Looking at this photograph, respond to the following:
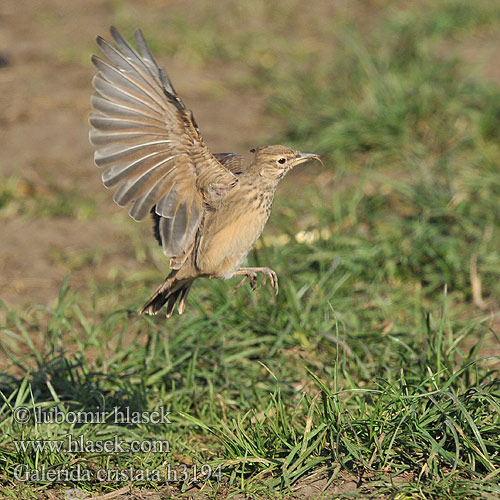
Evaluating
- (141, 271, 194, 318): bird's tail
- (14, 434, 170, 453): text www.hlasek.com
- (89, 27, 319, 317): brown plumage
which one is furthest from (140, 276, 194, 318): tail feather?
(14, 434, 170, 453): text www.hlasek.com

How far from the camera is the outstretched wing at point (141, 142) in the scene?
12.3 ft

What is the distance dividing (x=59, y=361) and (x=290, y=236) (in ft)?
6.26

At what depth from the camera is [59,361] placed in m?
4.59

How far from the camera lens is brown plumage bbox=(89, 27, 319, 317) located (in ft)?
12.3

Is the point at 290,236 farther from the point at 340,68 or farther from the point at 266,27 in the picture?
the point at 266,27

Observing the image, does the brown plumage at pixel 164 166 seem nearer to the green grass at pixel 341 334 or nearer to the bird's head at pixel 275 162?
the bird's head at pixel 275 162

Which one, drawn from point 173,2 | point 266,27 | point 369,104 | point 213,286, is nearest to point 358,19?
point 266,27

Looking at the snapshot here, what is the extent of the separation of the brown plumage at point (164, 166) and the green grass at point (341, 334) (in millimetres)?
659

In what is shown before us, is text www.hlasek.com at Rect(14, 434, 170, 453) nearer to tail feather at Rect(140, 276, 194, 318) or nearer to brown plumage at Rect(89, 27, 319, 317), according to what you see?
tail feather at Rect(140, 276, 194, 318)

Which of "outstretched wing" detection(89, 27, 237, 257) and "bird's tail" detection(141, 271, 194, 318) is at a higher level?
"outstretched wing" detection(89, 27, 237, 257)

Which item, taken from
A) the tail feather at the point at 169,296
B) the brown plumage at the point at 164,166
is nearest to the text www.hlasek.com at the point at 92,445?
the tail feather at the point at 169,296

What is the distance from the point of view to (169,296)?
13.5 ft

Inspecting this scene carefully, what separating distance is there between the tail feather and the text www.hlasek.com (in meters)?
0.62

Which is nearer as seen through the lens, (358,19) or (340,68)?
(340,68)
